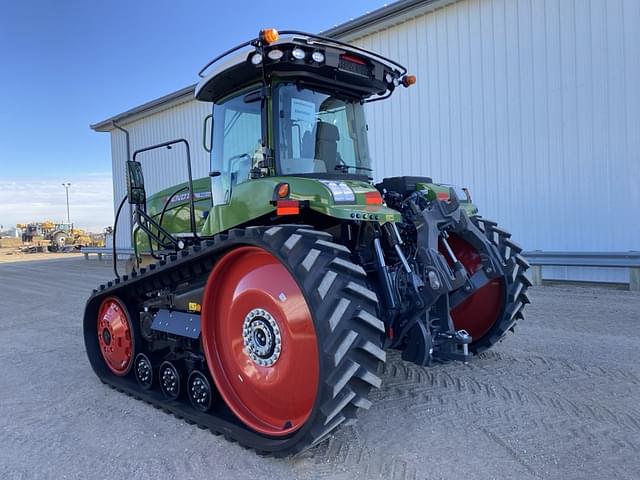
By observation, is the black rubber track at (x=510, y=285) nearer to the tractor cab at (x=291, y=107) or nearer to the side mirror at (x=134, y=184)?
the tractor cab at (x=291, y=107)

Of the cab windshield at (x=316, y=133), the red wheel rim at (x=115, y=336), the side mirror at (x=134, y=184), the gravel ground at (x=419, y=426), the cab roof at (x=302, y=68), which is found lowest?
the gravel ground at (x=419, y=426)

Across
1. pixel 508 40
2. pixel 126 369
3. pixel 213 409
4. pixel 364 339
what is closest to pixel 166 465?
pixel 213 409

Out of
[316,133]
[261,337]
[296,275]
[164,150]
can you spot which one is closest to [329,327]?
[296,275]

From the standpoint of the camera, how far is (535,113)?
32.0 ft

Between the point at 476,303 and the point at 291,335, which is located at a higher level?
the point at 291,335

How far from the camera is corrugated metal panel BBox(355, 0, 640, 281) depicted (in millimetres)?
8875

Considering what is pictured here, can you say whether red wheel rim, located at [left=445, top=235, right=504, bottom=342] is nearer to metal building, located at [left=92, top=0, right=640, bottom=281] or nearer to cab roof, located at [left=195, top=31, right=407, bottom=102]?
cab roof, located at [left=195, top=31, right=407, bottom=102]

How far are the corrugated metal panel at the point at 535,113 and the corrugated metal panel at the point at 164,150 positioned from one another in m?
7.47

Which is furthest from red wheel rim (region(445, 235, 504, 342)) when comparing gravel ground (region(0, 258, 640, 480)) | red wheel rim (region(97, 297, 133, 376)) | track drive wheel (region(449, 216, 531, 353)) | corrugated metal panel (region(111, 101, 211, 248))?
corrugated metal panel (region(111, 101, 211, 248))

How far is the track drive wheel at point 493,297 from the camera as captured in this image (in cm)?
453

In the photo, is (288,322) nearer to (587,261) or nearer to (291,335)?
(291,335)

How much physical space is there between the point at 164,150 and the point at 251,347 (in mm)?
15932

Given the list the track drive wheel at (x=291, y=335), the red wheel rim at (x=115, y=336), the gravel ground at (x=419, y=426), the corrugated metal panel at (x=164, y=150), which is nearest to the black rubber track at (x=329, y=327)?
the track drive wheel at (x=291, y=335)

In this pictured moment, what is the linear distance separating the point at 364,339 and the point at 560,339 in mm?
3445
